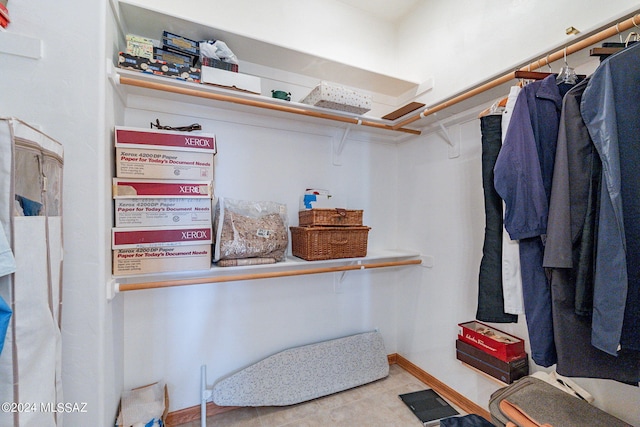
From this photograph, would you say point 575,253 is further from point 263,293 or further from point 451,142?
point 263,293

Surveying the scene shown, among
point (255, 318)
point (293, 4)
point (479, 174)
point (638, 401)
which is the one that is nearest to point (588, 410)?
point (638, 401)

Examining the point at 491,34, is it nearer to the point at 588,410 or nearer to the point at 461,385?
the point at 588,410

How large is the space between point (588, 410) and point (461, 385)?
779 mm

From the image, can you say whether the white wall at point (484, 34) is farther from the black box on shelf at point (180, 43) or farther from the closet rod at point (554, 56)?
the black box on shelf at point (180, 43)

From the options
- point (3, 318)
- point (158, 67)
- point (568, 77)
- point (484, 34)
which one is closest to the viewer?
point (3, 318)

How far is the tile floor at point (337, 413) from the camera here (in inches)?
62.9

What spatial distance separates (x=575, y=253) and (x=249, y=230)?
1313mm

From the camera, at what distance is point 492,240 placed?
3.94 feet

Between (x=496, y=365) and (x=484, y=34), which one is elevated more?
(x=484, y=34)

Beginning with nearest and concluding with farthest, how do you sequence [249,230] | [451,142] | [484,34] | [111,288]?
[111,288]
[249,230]
[484,34]
[451,142]

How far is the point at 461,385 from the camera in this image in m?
1.75

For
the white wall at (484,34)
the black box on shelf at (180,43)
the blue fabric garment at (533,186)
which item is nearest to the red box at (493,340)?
the blue fabric garment at (533,186)

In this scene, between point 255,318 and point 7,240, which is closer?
point 7,240

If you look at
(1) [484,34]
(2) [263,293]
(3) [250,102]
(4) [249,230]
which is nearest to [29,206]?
(4) [249,230]
